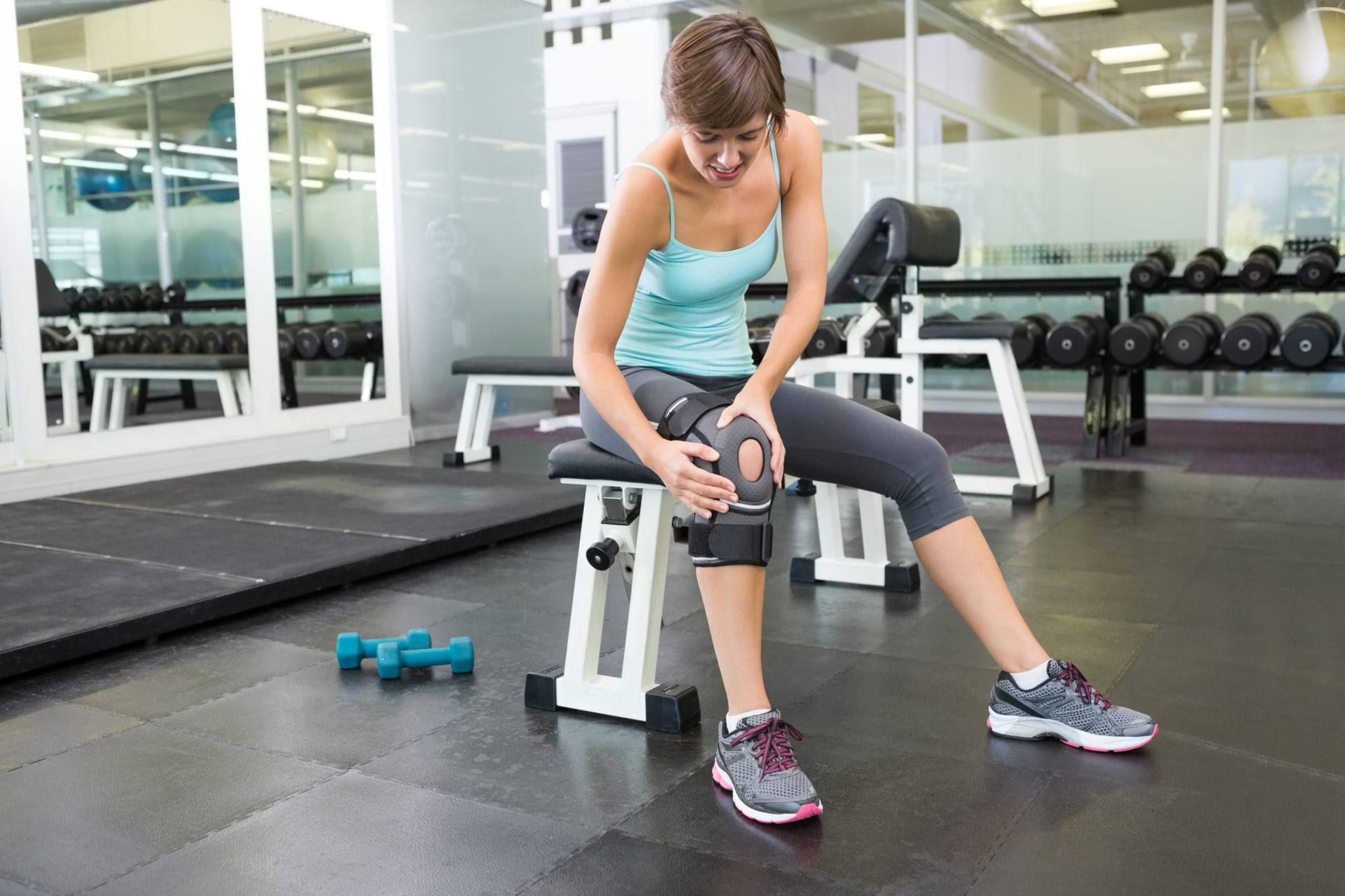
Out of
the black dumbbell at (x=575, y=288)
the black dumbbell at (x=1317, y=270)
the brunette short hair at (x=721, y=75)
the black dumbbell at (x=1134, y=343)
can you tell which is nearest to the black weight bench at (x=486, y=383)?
the black dumbbell at (x=575, y=288)

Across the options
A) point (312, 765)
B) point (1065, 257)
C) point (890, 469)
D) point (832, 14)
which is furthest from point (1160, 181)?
point (312, 765)

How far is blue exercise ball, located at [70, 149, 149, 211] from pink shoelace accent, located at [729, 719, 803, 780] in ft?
11.0

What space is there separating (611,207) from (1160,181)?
535 cm

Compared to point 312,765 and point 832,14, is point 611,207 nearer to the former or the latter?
point 312,765

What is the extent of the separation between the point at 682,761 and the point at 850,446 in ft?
1.68

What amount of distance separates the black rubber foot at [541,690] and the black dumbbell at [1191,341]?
357cm

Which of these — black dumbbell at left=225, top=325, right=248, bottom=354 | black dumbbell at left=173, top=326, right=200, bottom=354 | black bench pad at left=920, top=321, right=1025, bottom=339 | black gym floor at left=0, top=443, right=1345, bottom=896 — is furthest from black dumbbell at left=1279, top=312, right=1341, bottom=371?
black dumbbell at left=173, top=326, right=200, bottom=354

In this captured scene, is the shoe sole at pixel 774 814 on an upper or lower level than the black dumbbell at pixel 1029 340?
lower

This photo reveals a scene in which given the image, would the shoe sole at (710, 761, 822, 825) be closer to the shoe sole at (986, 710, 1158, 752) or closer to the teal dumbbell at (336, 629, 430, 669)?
the shoe sole at (986, 710, 1158, 752)

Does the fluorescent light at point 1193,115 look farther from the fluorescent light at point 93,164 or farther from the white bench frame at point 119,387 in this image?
the fluorescent light at point 93,164

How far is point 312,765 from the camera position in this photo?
165 centimetres

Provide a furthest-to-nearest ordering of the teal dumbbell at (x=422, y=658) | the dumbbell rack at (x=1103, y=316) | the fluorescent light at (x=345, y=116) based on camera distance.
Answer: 1. the fluorescent light at (x=345, y=116)
2. the dumbbell rack at (x=1103, y=316)
3. the teal dumbbell at (x=422, y=658)

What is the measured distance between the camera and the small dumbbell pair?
2.02 metres

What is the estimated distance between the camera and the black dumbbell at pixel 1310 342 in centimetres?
439
